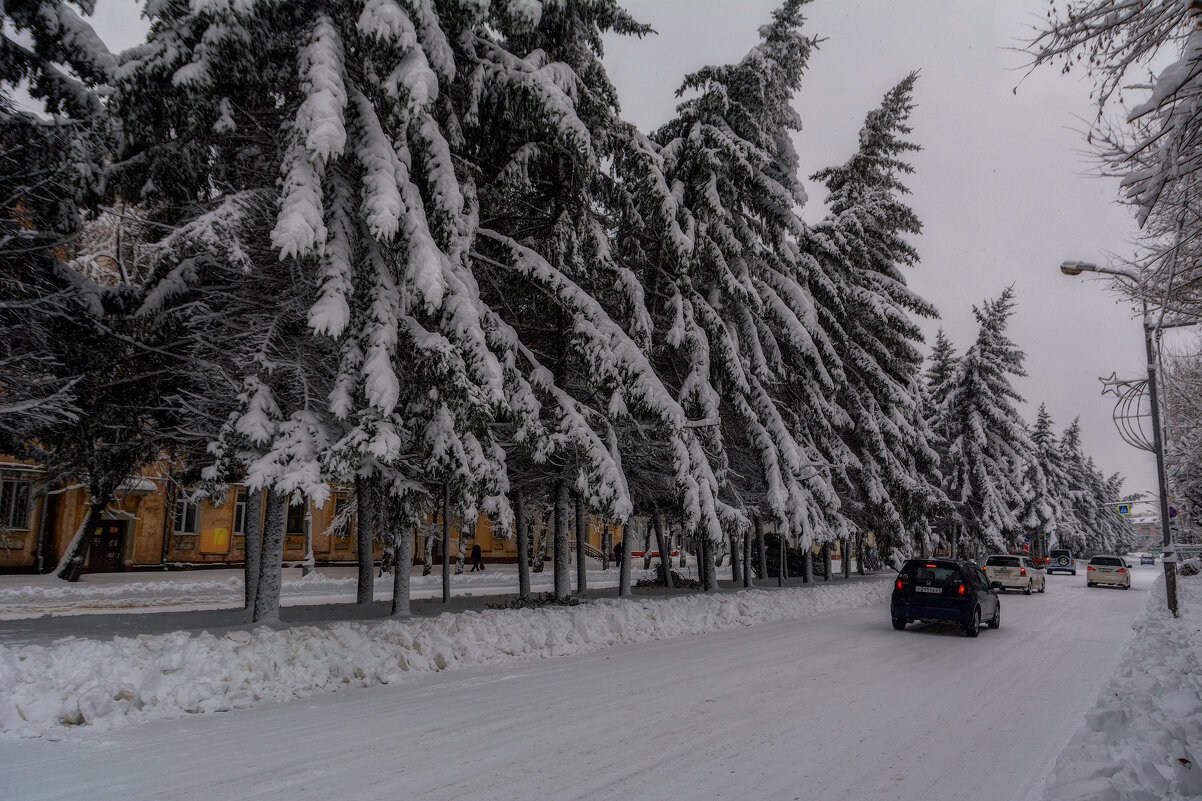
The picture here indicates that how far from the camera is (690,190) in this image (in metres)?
20.6

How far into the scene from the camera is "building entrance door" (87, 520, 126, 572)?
103 feet

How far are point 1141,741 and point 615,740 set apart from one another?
434 cm

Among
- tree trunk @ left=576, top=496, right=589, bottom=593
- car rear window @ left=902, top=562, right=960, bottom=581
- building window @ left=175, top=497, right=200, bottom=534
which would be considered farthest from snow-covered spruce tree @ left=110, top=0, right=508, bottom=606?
building window @ left=175, top=497, right=200, bottom=534

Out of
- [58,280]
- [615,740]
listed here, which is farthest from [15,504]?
[615,740]

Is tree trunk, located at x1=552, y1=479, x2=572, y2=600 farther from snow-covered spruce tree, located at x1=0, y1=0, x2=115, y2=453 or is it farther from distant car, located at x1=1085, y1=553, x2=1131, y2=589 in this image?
distant car, located at x1=1085, y1=553, x2=1131, y2=589

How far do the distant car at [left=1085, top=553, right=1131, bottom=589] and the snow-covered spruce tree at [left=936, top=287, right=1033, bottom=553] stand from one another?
5767 mm

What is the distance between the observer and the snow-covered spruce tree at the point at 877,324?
26.5 meters

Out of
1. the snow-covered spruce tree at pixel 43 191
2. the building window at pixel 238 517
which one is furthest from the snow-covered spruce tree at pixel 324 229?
the building window at pixel 238 517

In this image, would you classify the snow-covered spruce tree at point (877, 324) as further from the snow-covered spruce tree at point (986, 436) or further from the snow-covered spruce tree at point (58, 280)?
the snow-covered spruce tree at point (58, 280)

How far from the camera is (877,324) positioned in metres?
27.3

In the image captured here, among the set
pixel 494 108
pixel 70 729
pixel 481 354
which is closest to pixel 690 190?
pixel 494 108

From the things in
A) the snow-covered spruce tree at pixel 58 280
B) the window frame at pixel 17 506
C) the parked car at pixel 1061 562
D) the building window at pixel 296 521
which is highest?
the snow-covered spruce tree at pixel 58 280

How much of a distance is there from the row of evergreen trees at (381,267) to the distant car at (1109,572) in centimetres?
2769

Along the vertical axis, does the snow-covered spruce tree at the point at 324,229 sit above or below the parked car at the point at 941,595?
above
